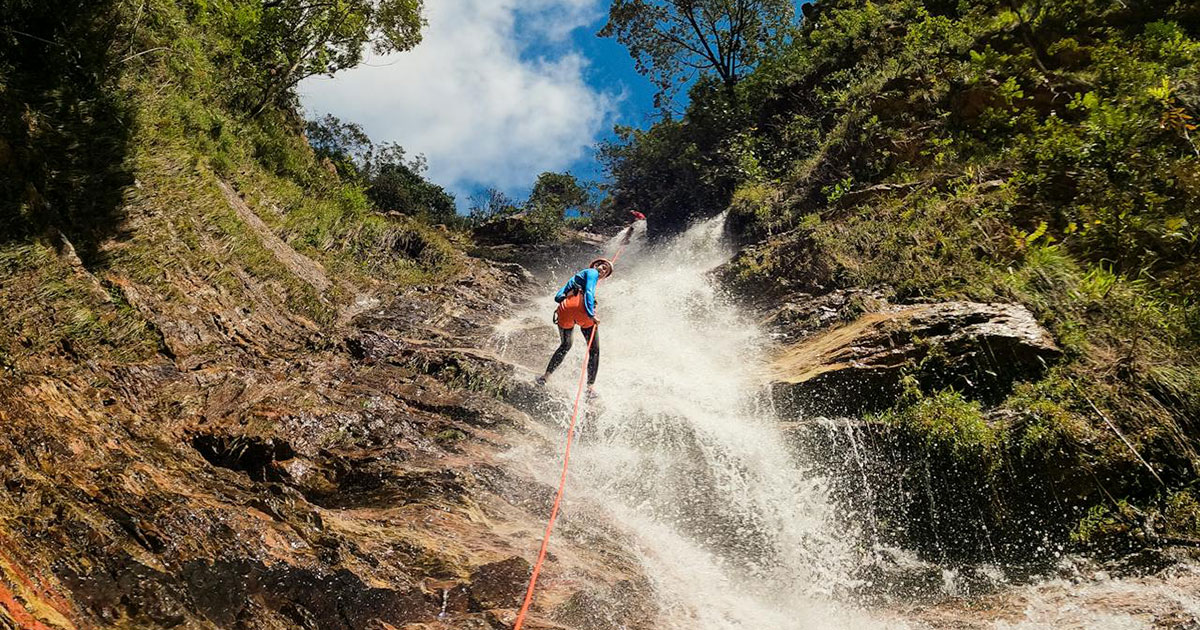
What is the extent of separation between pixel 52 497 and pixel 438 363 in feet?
16.2

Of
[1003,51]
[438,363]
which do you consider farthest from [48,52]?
[1003,51]

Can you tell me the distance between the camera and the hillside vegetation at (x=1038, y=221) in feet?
17.3

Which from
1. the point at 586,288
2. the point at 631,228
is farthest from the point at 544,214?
the point at 586,288

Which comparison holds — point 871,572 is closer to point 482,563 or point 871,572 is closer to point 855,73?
point 482,563

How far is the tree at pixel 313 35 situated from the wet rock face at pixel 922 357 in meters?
13.0

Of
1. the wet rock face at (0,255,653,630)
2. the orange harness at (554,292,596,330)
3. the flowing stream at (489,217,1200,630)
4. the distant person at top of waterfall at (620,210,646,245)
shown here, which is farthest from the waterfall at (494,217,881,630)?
the distant person at top of waterfall at (620,210,646,245)

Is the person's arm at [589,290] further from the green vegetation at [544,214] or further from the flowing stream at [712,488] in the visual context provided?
the green vegetation at [544,214]

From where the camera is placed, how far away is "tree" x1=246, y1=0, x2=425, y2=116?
1369 cm

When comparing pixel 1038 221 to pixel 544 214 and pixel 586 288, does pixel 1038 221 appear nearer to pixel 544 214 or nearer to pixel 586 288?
pixel 586 288

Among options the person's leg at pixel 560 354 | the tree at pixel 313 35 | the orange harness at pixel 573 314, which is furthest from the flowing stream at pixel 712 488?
the tree at pixel 313 35

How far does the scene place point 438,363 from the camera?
7.90 meters

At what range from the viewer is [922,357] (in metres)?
6.62

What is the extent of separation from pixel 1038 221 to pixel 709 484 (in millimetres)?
5596

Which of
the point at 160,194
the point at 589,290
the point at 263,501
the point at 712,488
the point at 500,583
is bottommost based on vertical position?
the point at 500,583
